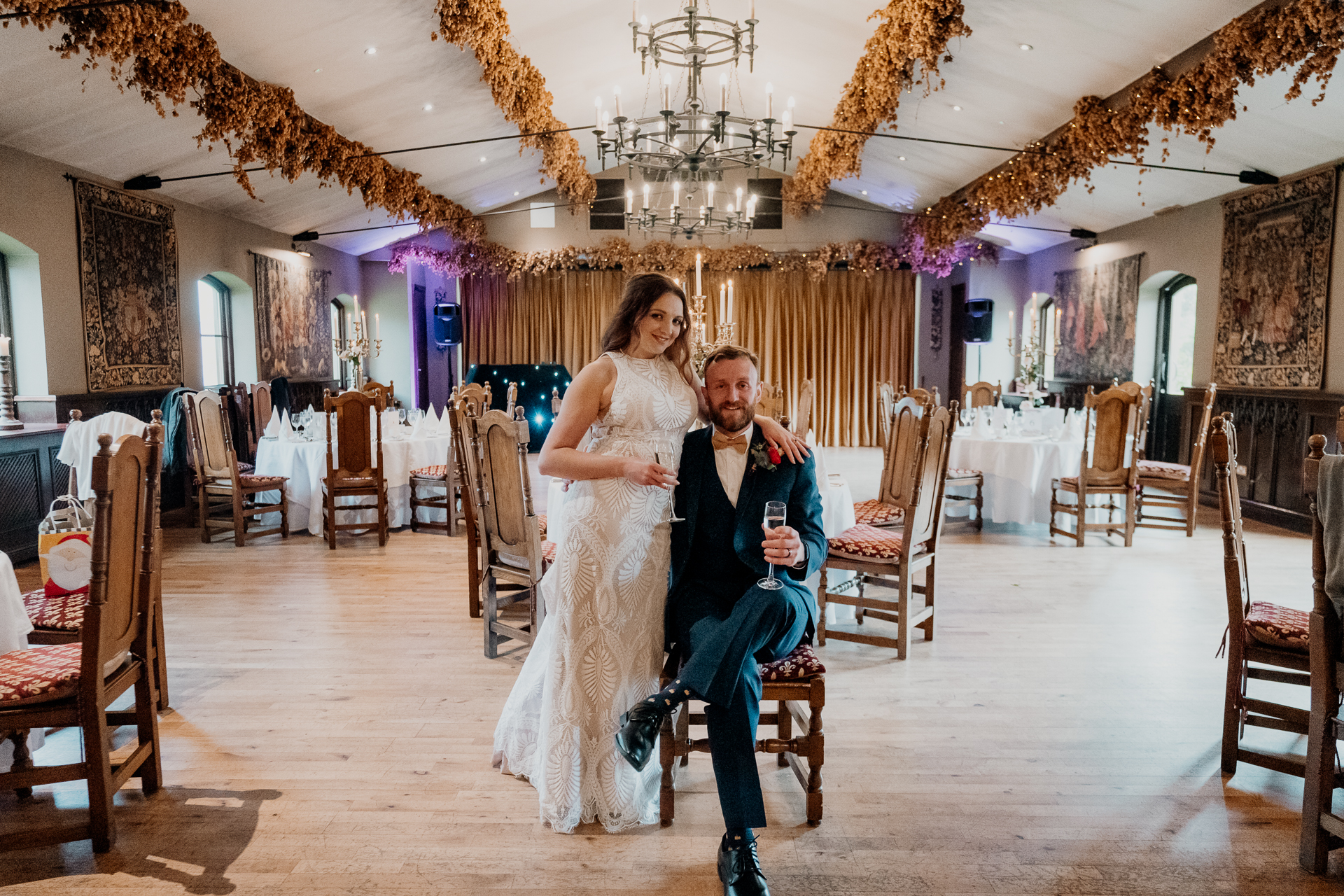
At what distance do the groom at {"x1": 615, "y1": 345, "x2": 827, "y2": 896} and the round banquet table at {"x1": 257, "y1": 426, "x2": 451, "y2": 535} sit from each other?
4.43 meters

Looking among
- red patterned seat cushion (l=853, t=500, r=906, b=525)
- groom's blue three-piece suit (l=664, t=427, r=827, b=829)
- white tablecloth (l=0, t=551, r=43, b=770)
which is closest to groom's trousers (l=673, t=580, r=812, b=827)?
groom's blue three-piece suit (l=664, t=427, r=827, b=829)

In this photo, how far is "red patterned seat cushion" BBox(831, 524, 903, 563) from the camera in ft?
12.3

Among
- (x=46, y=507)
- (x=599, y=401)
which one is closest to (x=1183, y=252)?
(x=599, y=401)

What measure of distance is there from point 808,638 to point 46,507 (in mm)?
5690

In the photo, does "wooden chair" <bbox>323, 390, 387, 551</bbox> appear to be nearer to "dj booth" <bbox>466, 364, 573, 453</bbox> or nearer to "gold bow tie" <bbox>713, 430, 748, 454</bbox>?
"gold bow tie" <bbox>713, 430, 748, 454</bbox>

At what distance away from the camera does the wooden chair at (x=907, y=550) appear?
3.67m

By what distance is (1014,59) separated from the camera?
6.28m

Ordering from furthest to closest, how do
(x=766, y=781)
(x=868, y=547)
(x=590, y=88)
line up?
(x=590, y=88) < (x=868, y=547) < (x=766, y=781)

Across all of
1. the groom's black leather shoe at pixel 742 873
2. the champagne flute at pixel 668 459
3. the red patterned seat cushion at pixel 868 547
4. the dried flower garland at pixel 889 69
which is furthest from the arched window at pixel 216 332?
the groom's black leather shoe at pixel 742 873

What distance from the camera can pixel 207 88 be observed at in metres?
5.42

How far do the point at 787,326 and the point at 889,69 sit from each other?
22.1 feet

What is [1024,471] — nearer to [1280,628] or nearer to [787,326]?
[1280,628]

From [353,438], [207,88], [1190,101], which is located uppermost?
[207,88]

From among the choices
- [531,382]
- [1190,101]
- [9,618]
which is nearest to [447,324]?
[531,382]
